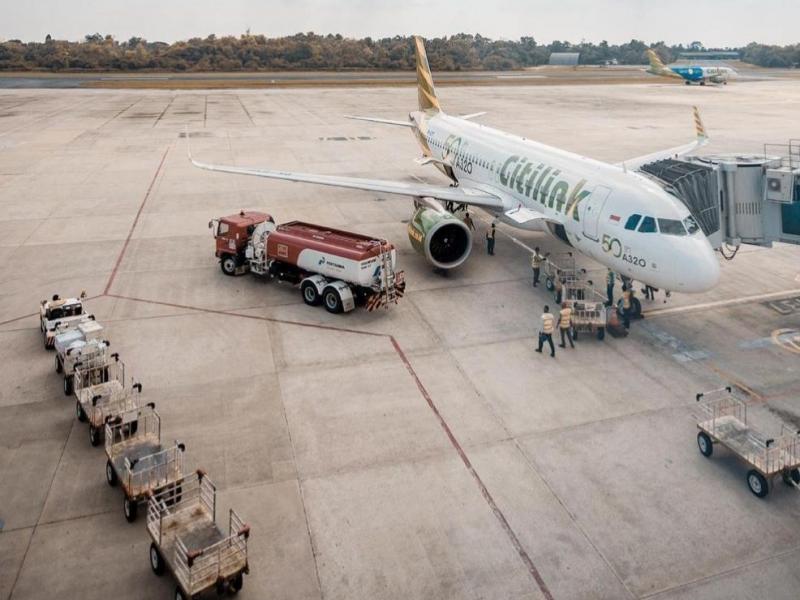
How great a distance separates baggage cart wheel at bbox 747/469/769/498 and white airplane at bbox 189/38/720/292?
6.26 m

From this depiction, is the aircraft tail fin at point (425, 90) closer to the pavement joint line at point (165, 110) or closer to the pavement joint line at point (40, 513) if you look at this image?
the pavement joint line at point (40, 513)

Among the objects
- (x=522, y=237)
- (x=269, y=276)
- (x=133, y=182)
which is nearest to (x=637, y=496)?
(x=269, y=276)

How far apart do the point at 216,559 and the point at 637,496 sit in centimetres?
777

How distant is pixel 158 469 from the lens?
35.6 feet

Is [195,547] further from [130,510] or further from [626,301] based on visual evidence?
[626,301]

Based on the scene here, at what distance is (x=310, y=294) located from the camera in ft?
64.6

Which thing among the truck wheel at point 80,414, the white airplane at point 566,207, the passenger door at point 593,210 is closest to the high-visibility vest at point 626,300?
the white airplane at point 566,207

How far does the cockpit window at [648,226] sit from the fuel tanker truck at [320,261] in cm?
749

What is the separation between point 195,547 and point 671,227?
14.5 metres

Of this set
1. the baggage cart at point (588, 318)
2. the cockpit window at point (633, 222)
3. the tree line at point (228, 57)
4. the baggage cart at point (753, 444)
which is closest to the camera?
the baggage cart at point (753, 444)

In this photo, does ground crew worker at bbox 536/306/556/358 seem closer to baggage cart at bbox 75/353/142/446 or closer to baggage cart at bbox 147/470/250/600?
baggage cart at bbox 147/470/250/600

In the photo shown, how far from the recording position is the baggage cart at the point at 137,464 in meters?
10.5

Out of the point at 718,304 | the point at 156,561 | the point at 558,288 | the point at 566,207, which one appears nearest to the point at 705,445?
the point at 558,288

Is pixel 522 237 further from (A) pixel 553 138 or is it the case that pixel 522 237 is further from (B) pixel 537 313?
(A) pixel 553 138
